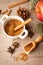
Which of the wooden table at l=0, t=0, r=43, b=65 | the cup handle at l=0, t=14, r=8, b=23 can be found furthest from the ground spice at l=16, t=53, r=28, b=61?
the cup handle at l=0, t=14, r=8, b=23

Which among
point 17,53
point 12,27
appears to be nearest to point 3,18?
point 12,27

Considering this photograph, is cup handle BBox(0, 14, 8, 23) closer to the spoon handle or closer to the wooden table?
the wooden table

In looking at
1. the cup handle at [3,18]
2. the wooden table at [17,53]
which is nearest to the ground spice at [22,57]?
the wooden table at [17,53]

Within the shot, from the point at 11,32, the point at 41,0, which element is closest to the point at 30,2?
the point at 41,0

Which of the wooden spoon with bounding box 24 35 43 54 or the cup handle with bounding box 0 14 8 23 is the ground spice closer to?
the wooden spoon with bounding box 24 35 43 54

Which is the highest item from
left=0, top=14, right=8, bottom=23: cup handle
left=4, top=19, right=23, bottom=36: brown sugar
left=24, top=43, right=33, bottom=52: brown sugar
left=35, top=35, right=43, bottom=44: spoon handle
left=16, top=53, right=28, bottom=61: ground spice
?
left=0, top=14, right=8, bottom=23: cup handle

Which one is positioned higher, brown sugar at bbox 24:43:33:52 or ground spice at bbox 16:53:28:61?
brown sugar at bbox 24:43:33:52

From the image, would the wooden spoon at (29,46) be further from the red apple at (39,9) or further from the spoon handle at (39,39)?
the red apple at (39,9)

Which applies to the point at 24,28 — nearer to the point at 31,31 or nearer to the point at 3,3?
the point at 31,31

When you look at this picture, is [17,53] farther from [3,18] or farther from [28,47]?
[3,18]
